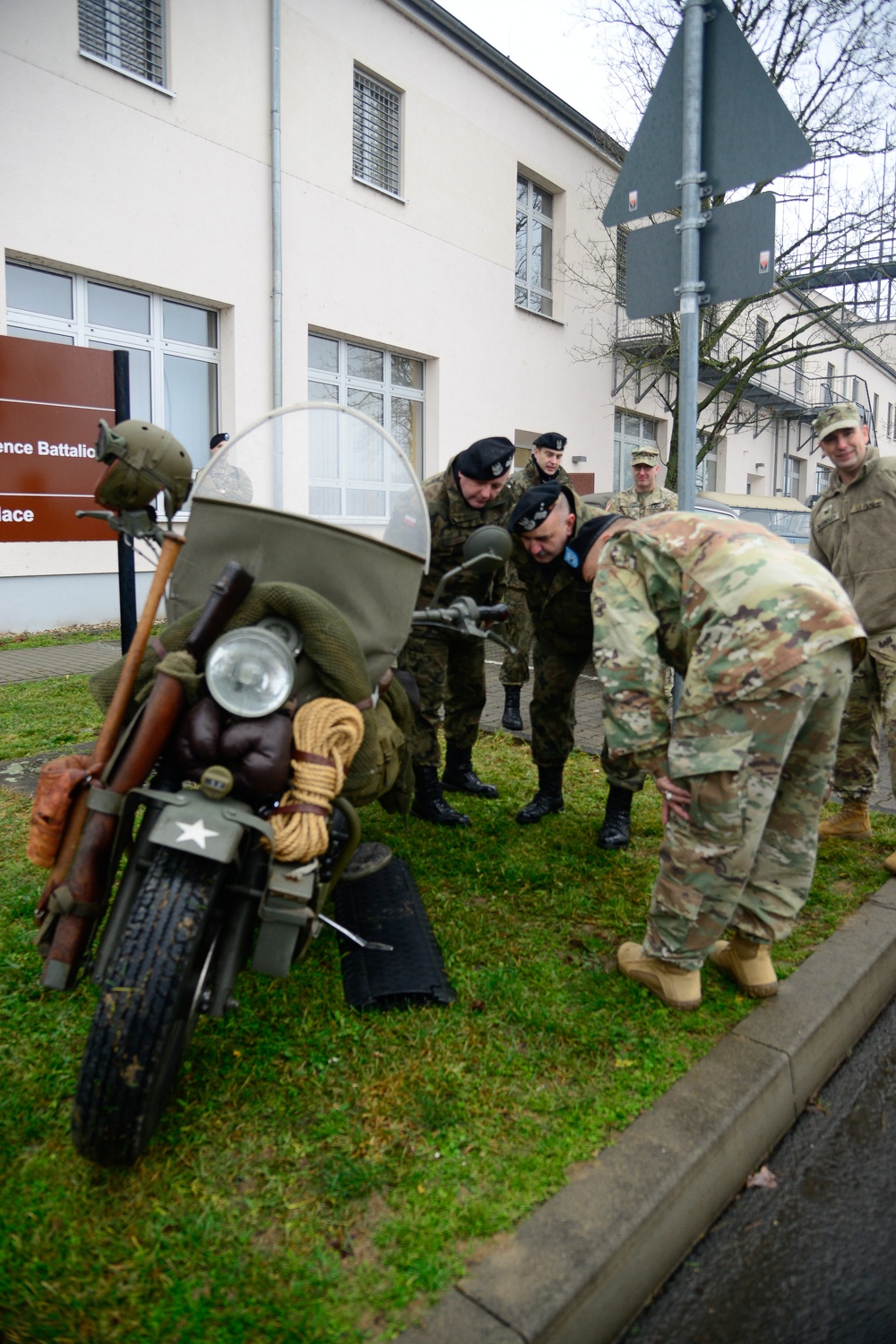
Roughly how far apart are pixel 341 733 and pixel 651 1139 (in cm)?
116

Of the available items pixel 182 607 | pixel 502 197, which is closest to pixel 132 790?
pixel 182 607

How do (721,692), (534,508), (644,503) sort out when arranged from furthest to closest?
(644,503) → (534,508) → (721,692)

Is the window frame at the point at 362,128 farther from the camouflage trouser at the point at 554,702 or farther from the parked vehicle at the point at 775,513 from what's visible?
the camouflage trouser at the point at 554,702

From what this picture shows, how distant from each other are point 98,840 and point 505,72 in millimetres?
15738

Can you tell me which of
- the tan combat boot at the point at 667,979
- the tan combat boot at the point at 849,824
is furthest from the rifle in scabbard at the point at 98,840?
the tan combat boot at the point at 849,824

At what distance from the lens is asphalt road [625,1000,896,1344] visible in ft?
6.03

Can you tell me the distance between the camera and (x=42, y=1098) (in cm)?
229

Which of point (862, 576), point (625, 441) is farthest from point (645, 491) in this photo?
point (625, 441)

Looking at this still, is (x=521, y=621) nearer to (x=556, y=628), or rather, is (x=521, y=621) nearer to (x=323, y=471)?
(x=556, y=628)

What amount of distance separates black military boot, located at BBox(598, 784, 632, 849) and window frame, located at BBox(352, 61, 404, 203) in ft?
35.3

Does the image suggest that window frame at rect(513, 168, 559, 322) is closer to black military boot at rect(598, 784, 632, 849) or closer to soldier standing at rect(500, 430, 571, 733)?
soldier standing at rect(500, 430, 571, 733)

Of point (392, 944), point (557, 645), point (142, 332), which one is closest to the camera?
point (392, 944)

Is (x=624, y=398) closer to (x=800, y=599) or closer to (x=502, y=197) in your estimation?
(x=502, y=197)

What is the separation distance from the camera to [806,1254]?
6.66ft
